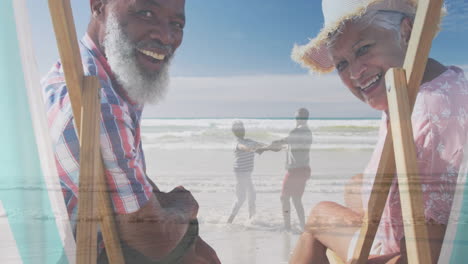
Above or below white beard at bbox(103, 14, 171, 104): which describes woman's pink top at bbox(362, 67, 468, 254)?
below

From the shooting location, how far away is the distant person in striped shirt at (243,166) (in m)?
1.44

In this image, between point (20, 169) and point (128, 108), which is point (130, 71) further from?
point (20, 169)

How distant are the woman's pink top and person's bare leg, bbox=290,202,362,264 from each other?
24cm

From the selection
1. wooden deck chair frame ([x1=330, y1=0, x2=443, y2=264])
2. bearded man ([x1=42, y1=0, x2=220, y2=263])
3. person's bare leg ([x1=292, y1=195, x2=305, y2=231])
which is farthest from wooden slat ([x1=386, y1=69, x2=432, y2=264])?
bearded man ([x1=42, y1=0, x2=220, y2=263])

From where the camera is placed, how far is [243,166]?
4.81 feet

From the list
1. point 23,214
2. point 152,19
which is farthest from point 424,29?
point 23,214

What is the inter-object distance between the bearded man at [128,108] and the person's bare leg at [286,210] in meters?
0.37

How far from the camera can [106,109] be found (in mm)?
1280

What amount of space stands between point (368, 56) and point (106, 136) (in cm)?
89

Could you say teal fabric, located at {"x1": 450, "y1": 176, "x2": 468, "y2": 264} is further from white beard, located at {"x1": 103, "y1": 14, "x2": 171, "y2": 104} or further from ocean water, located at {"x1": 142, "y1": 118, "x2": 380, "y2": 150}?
white beard, located at {"x1": 103, "y1": 14, "x2": 171, "y2": 104}

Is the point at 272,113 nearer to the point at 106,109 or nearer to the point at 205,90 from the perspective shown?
the point at 205,90

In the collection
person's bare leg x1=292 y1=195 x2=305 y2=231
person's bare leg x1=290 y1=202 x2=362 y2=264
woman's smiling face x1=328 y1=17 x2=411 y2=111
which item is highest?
woman's smiling face x1=328 y1=17 x2=411 y2=111

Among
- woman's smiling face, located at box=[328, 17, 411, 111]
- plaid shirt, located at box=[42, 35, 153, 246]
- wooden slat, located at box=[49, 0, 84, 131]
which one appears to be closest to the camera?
wooden slat, located at box=[49, 0, 84, 131]

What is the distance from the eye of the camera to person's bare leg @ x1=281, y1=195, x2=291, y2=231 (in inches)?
58.5
